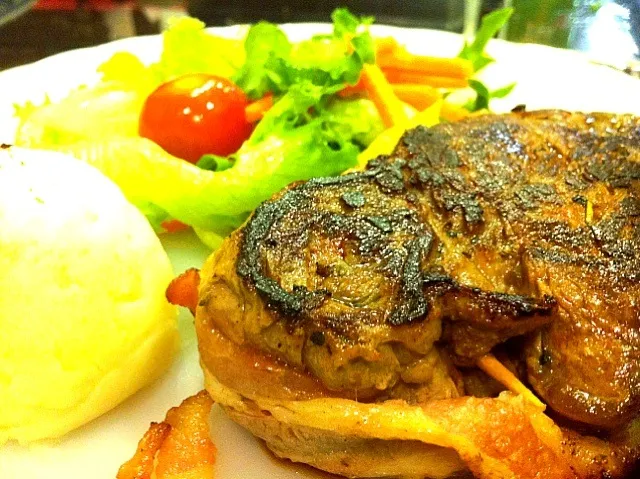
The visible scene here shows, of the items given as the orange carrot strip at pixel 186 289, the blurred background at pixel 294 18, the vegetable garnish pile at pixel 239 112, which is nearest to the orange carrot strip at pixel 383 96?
the vegetable garnish pile at pixel 239 112

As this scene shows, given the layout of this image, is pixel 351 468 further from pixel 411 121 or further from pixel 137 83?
pixel 137 83

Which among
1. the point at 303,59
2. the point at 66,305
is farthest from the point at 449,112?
the point at 66,305

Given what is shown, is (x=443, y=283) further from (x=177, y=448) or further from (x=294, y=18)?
(x=294, y=18)

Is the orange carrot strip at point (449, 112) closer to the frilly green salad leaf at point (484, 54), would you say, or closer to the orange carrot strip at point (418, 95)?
the orange carrot strip at point (418, 95)

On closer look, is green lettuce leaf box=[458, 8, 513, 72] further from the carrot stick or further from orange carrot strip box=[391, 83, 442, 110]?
orange carrot strip box=[391, 83, 442, 110]

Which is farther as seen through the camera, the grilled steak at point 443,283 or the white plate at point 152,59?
the white plate at point 152,59

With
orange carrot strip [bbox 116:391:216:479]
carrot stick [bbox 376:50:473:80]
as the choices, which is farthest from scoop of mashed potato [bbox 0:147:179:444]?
carrot stick [bbox 376:50:473:80]

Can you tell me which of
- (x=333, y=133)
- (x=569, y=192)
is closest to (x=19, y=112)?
(x=333, y=133)

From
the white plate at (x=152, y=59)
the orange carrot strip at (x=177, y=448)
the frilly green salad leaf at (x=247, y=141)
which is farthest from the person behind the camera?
the frilly green salad leaf at (x=247, y=141)
